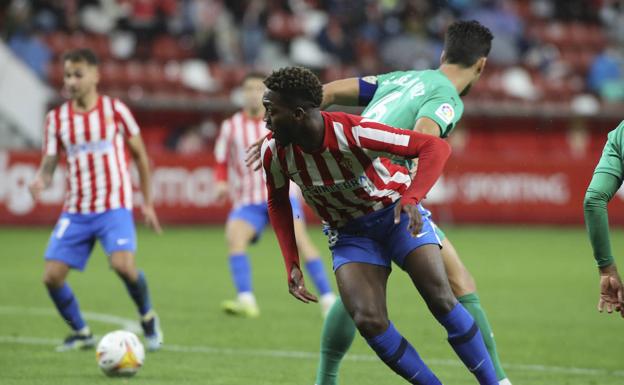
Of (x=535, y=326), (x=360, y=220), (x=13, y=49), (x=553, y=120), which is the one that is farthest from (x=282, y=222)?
(x=553, y=120)

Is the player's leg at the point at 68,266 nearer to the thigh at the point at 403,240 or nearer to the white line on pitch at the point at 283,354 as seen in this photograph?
Answer: the white line on pitch at the point at 283,354

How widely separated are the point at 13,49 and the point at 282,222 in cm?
1501

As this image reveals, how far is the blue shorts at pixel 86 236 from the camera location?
26.5 feet

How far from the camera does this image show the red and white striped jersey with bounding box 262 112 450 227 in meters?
5.34

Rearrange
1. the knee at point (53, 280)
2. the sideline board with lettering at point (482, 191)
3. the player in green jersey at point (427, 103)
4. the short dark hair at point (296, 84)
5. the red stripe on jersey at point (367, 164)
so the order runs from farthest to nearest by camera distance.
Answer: the sideline board with lettering at point (482, 191) → the knee at point (53, 280) → the player in green jersey at point (427, 103) → the red stripe on jersey at point (367, 164) → the short dark hair at point (296, 84)

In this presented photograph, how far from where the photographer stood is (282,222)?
5.84 m

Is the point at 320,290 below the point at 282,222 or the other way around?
below

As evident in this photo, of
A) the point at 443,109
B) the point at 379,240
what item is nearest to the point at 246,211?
the point at 443,109

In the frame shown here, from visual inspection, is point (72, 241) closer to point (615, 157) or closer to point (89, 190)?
point (89, 190)

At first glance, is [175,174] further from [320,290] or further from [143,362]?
[143,362]

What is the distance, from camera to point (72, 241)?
26.6ft

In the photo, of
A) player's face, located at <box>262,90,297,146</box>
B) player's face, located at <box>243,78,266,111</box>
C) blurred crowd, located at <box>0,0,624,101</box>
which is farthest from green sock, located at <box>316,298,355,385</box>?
blurred crowd, located at <box>0,0,624,101</box>

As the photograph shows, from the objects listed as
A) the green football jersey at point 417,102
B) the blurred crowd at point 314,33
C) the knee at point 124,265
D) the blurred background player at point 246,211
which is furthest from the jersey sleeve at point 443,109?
the blurred crowd at point 314,33

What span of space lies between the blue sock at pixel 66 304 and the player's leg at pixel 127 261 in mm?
382
